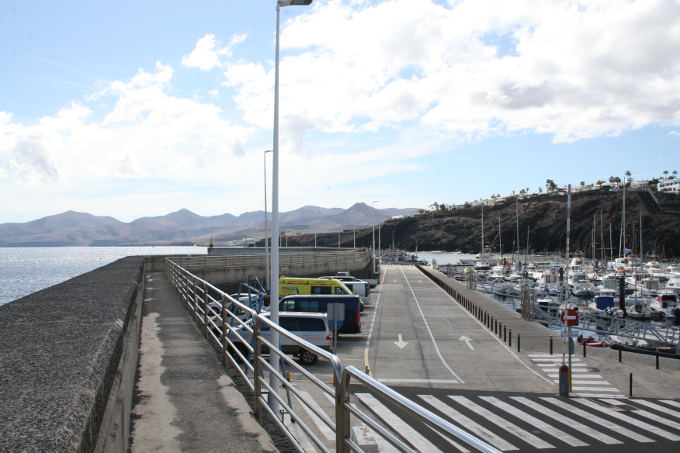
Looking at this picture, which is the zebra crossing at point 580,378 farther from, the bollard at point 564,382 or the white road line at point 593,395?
the bollard at point 564,382

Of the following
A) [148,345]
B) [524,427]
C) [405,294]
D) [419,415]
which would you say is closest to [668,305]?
[405,294]

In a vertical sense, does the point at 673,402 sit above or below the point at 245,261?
below

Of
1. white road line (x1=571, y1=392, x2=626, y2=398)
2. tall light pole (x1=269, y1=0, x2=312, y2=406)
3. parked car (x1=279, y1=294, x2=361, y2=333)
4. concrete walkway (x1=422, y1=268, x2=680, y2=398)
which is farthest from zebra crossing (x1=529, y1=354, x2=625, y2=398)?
tall light pole (x1=269, y1=0, x2=312, y2=406)

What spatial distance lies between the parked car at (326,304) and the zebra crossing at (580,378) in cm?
908

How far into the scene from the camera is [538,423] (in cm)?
1623

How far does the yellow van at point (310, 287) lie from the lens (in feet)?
126

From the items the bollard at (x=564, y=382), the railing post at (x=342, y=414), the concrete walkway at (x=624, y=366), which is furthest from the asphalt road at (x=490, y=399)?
the railing post at (x=342, y=414)

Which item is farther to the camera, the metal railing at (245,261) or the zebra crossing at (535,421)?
the metal railing at (245,261)

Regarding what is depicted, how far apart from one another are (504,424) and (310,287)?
23845mm

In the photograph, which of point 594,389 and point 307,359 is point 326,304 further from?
point 594,389

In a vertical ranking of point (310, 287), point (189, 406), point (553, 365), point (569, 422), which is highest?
point (189, 406)

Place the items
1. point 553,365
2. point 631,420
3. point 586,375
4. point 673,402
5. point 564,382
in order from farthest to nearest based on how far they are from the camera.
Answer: point 553,365 → point 586,375 → point 673,402 → point 564,382 → point 631,420

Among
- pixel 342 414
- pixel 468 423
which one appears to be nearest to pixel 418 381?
pixel 468 423

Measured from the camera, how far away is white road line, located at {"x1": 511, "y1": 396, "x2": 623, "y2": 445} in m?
15.1
